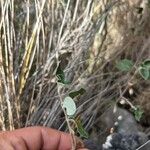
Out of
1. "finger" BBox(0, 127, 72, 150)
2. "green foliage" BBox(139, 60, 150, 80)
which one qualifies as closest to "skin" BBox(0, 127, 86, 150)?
"finger" BBox(0, 127, 72, 150)

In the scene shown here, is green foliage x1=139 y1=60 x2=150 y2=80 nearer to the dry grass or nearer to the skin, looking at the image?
the dry grass

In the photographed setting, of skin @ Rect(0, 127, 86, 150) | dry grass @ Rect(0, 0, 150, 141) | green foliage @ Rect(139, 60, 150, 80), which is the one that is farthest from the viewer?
dry grass @ Rect(0, 0, 150, 141)

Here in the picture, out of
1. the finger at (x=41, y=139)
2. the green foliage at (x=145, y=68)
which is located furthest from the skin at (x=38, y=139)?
the green foliage at (x=145, y=68)

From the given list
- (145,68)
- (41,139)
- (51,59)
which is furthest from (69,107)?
(51,59)

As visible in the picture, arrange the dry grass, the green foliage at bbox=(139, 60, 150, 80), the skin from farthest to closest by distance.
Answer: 1. the dry grass
2. the green foliage at bbox=(139, 60, 150, 80)
3. the skin

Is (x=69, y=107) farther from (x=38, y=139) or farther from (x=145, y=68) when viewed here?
(x=145, y=68)


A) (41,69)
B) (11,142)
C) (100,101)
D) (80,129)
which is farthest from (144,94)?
(11,142)
